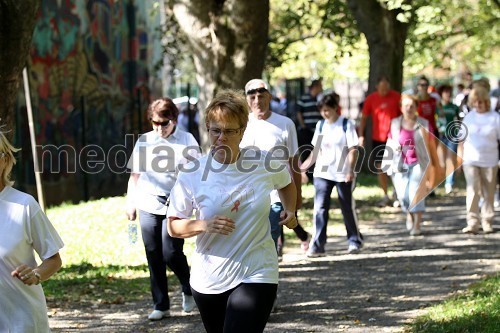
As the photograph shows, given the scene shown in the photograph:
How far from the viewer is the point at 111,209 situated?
59.9ft

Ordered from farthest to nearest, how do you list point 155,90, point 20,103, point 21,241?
1. point 155,90
2. point 20,103
3. point 21,241

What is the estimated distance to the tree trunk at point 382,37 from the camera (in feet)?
76.7

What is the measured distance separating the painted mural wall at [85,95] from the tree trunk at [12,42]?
10.5m

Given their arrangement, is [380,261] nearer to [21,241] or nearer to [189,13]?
[189,13]

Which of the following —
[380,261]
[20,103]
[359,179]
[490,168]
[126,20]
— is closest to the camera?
[380,261]

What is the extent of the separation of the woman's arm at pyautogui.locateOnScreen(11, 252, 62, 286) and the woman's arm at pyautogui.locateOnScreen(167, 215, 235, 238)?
821 millimetres

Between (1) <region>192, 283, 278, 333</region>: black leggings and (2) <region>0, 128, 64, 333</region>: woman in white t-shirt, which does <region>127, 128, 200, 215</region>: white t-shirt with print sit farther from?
(2) <region>0, 128, 64, 333</region>: woman in white t-shirt

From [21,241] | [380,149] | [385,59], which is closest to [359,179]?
[385,59]

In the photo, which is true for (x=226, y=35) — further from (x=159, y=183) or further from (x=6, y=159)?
(x=6, y=159)

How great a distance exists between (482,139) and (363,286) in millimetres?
4312

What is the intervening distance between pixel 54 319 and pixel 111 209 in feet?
28.0

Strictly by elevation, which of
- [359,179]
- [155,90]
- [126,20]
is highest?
[126,20]

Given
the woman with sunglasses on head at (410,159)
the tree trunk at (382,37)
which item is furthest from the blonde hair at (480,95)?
the tree trunk at (382,37)

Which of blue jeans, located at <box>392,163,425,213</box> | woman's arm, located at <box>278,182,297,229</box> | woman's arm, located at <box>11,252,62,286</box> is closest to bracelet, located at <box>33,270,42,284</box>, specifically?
woman's arm, located at <box>11,252,62,286</box>
